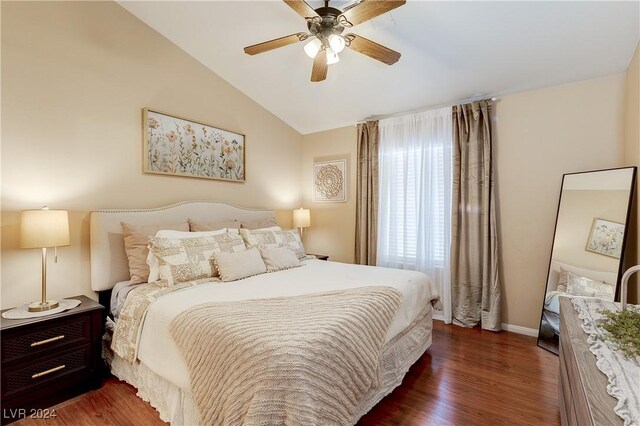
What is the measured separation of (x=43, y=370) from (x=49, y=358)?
0.07 metres

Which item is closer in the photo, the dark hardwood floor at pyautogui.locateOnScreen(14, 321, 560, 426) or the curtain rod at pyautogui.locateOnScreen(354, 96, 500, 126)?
the dark hardwood floor at pyautogui.locateOnScreen(14, 321, 560, 426)

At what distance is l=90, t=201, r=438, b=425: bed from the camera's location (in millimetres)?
1685

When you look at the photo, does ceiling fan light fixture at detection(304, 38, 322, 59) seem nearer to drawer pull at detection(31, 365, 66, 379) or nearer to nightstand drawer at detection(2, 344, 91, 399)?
nightstand drawer at detection(2, 344, 91, 399)

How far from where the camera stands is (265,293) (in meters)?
2.08

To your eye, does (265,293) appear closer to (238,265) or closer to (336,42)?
(238,265)

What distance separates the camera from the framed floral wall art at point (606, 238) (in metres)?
2.41

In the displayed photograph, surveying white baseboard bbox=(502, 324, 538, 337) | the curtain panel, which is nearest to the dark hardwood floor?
white baseboard bbox=(502, 324, 538, 337)

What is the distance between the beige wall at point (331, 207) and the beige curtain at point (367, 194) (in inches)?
6.5

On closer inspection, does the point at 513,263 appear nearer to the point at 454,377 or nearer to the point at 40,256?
the point at 454,377

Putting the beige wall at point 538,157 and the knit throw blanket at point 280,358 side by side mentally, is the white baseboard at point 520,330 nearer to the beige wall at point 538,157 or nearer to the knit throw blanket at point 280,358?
the beige wall at point 538,157

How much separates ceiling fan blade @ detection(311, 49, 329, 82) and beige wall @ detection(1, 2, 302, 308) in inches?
63.1

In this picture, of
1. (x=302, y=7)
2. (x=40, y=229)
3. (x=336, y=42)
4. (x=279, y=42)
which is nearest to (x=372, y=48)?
(x=336, y=42)

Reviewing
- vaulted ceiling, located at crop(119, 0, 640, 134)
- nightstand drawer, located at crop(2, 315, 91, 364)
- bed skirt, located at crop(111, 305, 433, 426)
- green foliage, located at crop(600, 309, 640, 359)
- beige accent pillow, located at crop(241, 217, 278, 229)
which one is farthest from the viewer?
beige accent pillow, located at crop(241, 217, 278, 229)

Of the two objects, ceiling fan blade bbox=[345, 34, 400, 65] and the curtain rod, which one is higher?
the curtain rod
